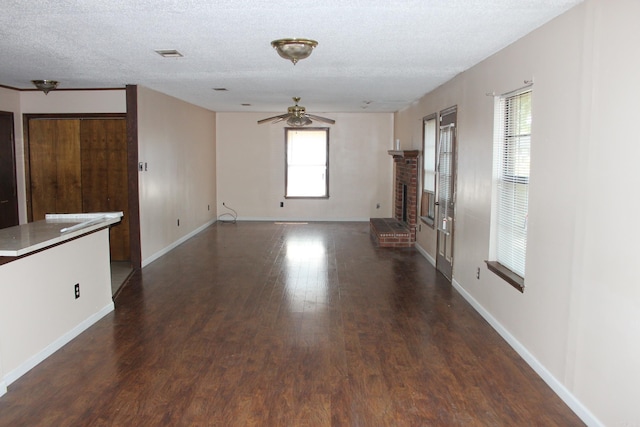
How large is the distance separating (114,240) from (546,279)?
5.75 metres

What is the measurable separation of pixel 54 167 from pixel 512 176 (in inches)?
233

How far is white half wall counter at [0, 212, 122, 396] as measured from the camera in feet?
11.1

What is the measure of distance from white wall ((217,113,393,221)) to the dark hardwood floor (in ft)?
17.0

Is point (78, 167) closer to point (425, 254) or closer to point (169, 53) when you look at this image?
point (169, 53)

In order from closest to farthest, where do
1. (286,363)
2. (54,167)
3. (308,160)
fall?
(286,363) < (54,167) < (308,160)

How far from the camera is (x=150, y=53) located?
4.59 metres

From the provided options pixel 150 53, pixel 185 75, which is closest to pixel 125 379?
pixel 150 53

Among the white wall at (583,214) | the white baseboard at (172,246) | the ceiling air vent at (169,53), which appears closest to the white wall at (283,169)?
the white baseboard at (172,246)

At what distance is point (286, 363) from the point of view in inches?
146

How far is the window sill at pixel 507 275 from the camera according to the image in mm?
3883

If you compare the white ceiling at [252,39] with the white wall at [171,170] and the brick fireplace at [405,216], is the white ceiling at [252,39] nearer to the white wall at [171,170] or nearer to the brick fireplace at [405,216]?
the white wall at [171,170]

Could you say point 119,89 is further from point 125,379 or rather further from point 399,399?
point 399,399

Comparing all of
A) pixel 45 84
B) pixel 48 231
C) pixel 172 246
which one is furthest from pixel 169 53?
pixel 172 246

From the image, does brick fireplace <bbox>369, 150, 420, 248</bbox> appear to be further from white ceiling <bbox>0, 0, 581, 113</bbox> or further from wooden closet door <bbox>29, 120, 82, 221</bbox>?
wooden closet door <bbox>29, 120, 82, 221</bbox>
